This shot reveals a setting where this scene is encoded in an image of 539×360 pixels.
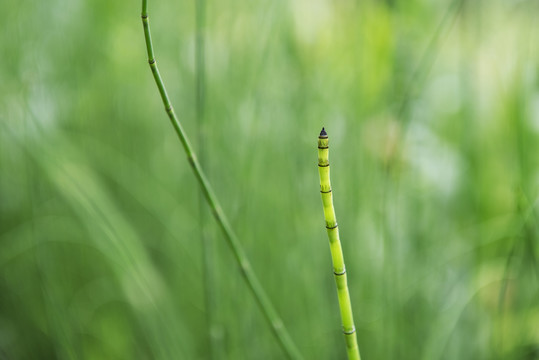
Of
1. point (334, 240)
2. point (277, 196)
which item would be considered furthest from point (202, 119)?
point (277, 196)

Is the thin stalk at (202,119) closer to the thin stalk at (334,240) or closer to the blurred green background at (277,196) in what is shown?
the blurred green background at (277,196)

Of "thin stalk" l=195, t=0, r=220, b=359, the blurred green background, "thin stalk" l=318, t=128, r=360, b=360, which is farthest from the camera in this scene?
the blurred green background

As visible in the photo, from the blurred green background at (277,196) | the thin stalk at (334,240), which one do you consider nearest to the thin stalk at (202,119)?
the blurred green background at (277,196)

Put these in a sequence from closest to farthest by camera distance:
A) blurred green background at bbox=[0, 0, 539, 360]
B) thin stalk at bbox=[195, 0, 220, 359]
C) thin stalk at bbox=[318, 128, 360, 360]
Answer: thin stalk at bbox=[318, 128, 360, 360], thin stalk at bbox=[195, 0, 220, 359], blurred green background at bbox=[0, 0, 539, 360]

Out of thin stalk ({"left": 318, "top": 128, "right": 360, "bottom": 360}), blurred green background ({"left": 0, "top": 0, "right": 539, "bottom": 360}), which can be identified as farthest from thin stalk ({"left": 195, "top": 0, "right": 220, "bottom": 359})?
thin stalk ({"left": 318, "top": 128, "right": 360, "bottom": 360})

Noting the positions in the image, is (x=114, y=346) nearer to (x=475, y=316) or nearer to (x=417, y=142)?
(x=475, y=316)

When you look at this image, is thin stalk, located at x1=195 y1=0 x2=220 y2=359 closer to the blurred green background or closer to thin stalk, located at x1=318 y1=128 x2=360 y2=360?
the blurred green background
